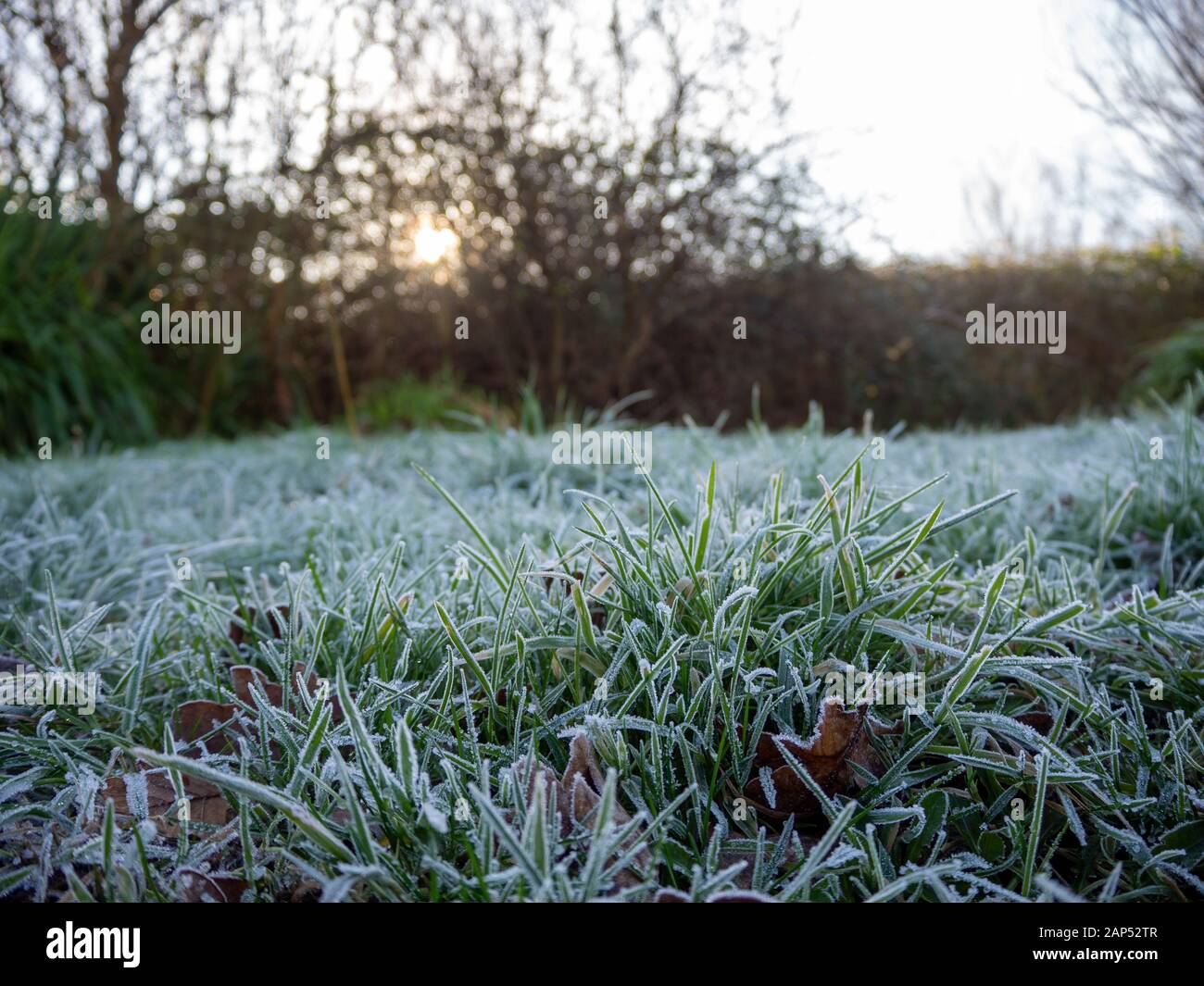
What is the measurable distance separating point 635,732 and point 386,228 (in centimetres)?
535

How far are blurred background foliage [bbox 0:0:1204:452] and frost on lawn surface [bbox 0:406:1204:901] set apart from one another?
337 centimetres

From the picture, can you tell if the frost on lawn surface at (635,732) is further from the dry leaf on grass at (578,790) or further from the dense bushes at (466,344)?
the dense bushes at (466,344)

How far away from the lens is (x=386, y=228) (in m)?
5.88

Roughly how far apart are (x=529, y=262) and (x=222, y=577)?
12.7 feet

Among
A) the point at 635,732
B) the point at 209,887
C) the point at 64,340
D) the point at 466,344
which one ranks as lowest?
the point at 209,887

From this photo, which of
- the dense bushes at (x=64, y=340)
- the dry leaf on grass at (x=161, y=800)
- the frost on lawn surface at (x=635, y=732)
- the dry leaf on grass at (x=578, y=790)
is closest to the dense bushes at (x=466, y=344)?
the dense bushes at (x=64, y=340)

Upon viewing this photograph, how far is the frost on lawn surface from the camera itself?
39.2 inches

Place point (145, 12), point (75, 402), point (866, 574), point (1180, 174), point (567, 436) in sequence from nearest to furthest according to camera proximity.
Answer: point (866, 574)
point (567, 436)
point (75, 402)
point (145, 12)
point (1180, 174)

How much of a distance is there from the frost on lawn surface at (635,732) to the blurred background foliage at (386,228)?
3366 millimetres

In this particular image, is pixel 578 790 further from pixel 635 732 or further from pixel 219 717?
pixel 219 717

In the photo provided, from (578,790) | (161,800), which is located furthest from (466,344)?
(578,790)

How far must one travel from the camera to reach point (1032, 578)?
164 cm
